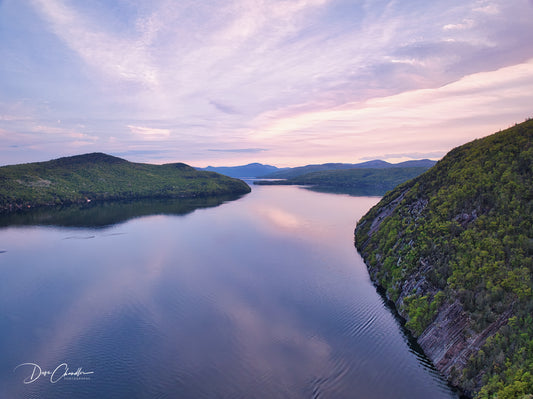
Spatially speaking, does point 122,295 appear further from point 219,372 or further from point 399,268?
point 399,268

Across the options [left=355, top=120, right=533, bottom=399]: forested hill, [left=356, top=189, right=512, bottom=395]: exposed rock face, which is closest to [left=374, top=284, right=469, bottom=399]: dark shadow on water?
[left=356, top=189, right=512, bottom=395]: exposed rock face

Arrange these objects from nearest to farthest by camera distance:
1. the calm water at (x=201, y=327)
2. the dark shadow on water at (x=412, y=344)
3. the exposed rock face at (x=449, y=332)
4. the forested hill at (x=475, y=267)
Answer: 1. the forested hill at (x=475, y=267)
2. the exposed rock face at (x=449, y=332)
3. the dark shadow on water at (x=412, y=344)
4. the calm water at (x=201, y=327)

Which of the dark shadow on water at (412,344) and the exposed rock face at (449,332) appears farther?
the dark shadow on water at (412,344)

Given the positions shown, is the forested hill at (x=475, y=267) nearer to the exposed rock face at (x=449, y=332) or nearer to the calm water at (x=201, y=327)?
the exposed rock face at (x=449, y=332)

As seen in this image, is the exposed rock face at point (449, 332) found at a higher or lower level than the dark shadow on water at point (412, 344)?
higher

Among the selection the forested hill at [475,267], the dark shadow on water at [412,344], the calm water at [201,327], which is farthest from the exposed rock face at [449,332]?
the calm water at [201,327]

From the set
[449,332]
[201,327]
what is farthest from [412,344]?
[201,327]

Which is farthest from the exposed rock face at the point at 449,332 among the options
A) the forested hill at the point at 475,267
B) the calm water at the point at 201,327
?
the calm water at the point at 201,327

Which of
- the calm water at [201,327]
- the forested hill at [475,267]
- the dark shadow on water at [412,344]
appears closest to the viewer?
the forested hill at [475,267]
